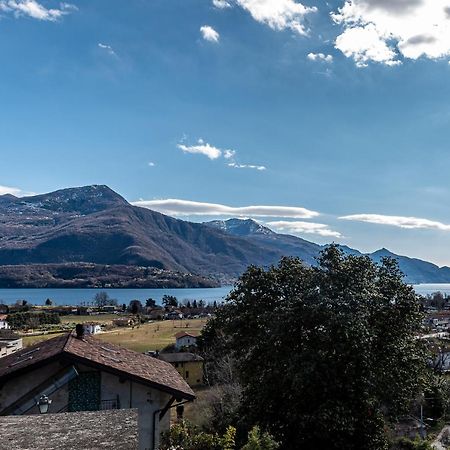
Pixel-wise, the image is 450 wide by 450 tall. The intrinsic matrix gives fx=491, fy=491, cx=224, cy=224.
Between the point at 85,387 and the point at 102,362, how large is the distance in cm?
96

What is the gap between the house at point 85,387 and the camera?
1517 centimetres

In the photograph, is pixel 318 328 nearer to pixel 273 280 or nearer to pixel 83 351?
pixel 273 280

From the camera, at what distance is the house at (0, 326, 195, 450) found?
15172 mm

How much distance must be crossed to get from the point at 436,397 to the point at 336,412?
23.6 meters

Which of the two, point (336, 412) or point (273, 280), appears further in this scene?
point (273, 280)

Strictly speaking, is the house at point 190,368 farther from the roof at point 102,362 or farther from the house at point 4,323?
the house at point 4,323

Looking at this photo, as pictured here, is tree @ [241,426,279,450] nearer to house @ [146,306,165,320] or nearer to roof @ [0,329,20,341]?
roof @ [0,329,20,341]

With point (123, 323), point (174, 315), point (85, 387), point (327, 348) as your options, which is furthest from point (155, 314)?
point (85, 387)

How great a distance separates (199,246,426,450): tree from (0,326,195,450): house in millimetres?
5191

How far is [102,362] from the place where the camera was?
1569 cm

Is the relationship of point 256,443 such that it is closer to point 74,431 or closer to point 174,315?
point 74,431

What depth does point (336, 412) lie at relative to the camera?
1789 centimetres

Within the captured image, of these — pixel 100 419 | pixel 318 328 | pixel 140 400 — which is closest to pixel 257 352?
pixel 318 328

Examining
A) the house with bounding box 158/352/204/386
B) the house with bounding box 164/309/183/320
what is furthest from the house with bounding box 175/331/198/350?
the house with bounding box 164/309/183/320
